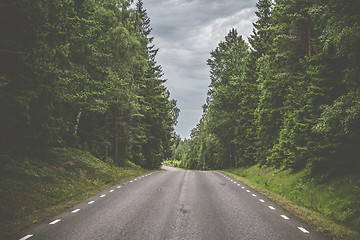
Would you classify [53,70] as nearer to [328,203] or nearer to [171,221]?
[171,221]

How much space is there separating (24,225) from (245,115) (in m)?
27.4

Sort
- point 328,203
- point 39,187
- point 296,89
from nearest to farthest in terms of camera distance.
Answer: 1. point 328,203
2. point 39,187
3. point 296,89

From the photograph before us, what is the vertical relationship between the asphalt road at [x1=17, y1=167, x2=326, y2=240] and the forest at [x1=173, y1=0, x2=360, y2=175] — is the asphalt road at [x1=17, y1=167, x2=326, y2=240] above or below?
below

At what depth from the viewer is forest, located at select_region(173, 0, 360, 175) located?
356 inches

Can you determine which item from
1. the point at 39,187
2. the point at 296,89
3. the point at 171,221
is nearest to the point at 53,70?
the point at 39,187

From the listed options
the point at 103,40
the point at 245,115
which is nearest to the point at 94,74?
the point at 103,40

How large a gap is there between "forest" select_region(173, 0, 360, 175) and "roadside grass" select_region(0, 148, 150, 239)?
10.0 m

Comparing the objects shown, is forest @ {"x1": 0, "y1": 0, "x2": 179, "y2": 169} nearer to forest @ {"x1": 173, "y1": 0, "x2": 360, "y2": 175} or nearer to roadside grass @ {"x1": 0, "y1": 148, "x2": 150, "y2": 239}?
roadside grass @ {"x1": 0, "y1": 148, "x2": 150, "y2": 239}

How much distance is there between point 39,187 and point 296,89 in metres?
15.5

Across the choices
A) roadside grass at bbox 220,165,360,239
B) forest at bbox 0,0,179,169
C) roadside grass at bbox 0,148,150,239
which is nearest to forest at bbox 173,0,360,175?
roadside grass at bbox 220,165,360,239

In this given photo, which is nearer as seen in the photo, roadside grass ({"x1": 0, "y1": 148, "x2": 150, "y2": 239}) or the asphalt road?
the asphalt road

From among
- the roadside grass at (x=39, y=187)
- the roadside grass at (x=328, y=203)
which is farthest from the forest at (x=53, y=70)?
the roadside grass at (x=328, y=203)

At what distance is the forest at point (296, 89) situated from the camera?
905 centimetres

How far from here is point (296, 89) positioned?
16.8m
